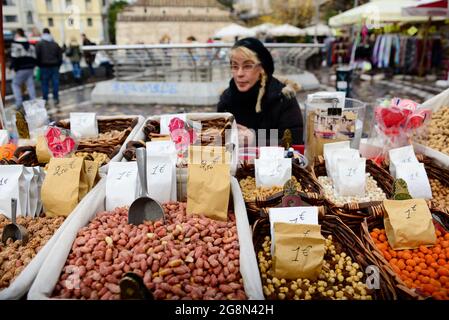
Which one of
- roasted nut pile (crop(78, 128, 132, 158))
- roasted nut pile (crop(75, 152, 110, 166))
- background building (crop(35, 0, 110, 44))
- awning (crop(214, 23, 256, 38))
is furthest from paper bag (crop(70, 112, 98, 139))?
awning (crop(214, 23, 256, 38))

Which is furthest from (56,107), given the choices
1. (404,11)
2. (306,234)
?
(404,11)

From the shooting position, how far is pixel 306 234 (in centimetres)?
119

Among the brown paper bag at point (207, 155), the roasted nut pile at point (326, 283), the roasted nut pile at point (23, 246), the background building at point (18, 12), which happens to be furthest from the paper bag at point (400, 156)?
the background building at point (18, 12)

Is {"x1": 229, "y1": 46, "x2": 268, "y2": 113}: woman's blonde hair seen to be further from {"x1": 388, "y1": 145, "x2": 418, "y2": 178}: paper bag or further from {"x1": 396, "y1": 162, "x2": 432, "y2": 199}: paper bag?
{"x1": 396, "y1": 162, "x2": 432, "y2": 199}: paper bag

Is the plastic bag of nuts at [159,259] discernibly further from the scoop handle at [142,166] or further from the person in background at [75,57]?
the person in background at [75,57]

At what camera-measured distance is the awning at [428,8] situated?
786 cm

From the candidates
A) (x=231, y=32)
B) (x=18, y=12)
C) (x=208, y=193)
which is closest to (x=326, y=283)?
(x=208, y=193)

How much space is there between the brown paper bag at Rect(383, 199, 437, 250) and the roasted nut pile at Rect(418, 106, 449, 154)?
2.41 ft

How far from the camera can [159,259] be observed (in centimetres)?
110

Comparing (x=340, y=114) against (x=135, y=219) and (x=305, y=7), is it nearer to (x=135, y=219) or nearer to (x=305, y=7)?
(x=135, y=219)

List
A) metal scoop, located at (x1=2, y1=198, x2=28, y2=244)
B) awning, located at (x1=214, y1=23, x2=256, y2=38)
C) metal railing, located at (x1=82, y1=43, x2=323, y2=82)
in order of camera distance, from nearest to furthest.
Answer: metal scoop, located at (x1=2, y1=198, x2=28, y2=244)
metal railing, located at (x1=82, y1=43, x2=323, y2=82)
awning, located at (x1=214, y1=23, x2=256, y2=38)

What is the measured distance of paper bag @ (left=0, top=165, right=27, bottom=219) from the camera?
144 cm

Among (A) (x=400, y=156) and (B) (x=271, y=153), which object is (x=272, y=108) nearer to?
(B) (x=271, y=153)

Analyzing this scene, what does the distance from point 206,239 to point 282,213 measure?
0.96 ft
